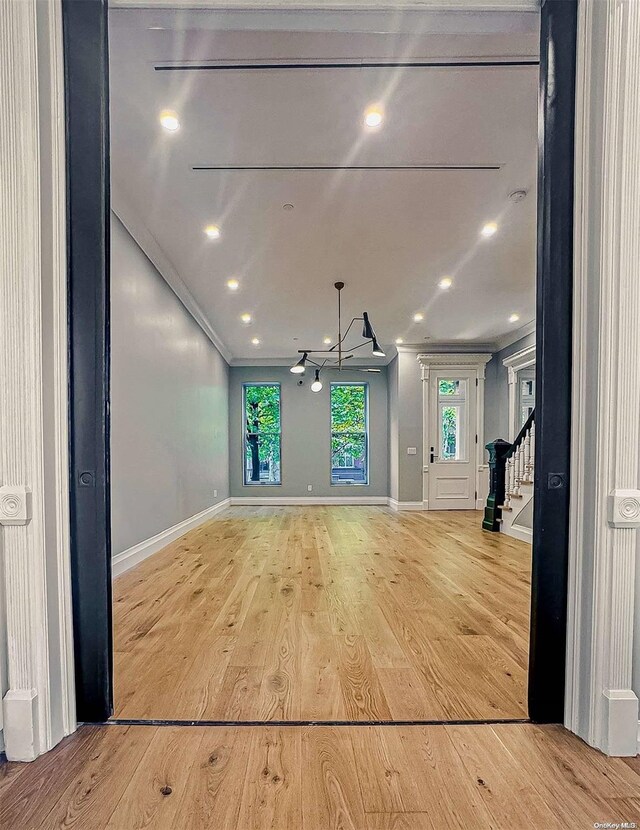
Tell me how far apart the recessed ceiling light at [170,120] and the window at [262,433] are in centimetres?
687

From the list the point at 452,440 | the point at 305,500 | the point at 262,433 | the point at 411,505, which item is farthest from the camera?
the point at 262,433

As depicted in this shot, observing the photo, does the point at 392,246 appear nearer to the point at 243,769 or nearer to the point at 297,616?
the point at 297,616

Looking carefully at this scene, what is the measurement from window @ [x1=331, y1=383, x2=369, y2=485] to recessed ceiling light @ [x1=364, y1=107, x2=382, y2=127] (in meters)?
6.99

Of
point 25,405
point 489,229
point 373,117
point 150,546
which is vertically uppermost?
point 373,117

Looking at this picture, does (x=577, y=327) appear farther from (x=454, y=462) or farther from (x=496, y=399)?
(x=496, y=399)

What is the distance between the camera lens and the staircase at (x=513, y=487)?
200 inches

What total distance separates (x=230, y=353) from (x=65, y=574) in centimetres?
752

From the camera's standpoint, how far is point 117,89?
229 centimetres

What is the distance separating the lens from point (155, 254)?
13.7 ft

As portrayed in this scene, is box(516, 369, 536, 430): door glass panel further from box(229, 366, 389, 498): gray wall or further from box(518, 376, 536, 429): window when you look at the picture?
box(229, 366, 389, 498): gray wall

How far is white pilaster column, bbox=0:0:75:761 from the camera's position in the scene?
4.38 feet

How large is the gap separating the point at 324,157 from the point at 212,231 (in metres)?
1.38

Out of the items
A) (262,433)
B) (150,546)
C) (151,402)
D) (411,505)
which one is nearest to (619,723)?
(150,546)

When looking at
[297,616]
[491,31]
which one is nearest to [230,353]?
[297,616]
